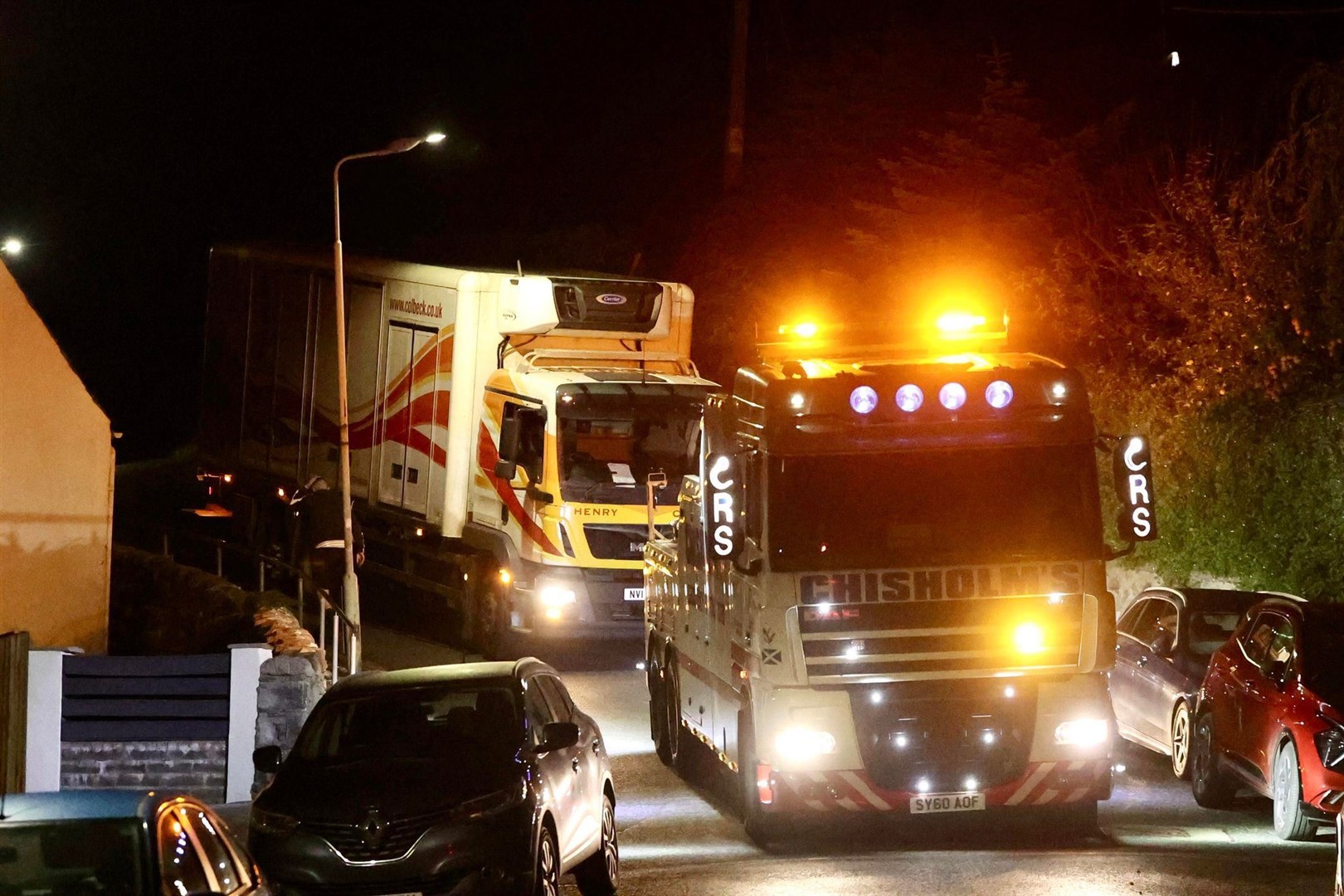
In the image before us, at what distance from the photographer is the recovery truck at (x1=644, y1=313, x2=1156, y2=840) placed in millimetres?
11477

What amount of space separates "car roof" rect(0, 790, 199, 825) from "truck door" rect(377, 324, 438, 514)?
598 inches

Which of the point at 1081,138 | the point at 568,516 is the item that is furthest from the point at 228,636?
the point at 1081,138

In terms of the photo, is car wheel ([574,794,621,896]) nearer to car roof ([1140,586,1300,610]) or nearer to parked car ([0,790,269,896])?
parked car ([0,790,269,896])

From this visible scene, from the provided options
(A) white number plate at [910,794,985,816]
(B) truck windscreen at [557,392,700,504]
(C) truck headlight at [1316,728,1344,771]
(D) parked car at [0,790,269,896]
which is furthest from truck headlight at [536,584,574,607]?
(D) parked car at [0,790,269,896]

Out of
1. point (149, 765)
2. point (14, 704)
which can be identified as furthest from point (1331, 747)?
point (14, 704)

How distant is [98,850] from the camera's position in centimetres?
635

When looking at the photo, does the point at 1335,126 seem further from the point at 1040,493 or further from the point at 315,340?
the point at 315,340

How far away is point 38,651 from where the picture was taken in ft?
48.6

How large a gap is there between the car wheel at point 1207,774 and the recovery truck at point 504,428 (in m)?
6.89

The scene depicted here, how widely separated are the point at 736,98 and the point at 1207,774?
2364 centimetres

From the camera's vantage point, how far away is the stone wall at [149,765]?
14.9 m

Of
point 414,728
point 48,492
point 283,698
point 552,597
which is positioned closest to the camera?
point 414,728

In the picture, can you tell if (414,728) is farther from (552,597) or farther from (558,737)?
(552,597)

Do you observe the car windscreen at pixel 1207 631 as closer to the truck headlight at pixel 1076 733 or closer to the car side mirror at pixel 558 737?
the truck headlight at pixel 1076 733
